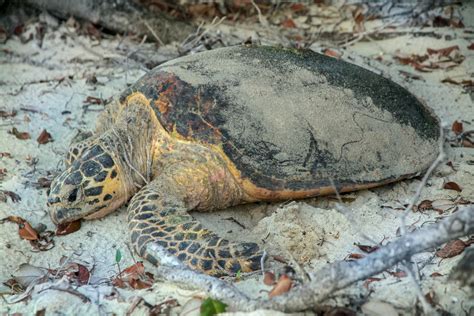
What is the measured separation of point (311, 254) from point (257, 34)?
116 inches

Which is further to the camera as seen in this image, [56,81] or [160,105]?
[56,81]

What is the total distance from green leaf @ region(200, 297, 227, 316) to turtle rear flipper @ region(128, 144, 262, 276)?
0.68m

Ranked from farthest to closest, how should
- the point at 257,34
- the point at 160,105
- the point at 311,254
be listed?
the point at 257,34 < the point at 160,105 < the point at 311,254

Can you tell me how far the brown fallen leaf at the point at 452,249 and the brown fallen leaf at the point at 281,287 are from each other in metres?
0.86

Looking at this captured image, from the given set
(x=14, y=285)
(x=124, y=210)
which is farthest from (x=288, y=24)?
(x=14, y=285)

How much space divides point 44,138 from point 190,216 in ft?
5.23

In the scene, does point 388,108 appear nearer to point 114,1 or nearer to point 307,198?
point 307,198

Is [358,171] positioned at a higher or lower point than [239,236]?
higher

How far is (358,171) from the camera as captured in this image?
3648 mm

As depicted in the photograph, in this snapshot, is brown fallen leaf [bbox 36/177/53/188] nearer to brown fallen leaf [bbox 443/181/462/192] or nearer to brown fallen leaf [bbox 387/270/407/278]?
brown fallen leaf [bbox 387/270/407/278]

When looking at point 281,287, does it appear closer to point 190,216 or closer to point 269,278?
point 269,278

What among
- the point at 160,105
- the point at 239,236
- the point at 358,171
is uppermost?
the point at 160,105

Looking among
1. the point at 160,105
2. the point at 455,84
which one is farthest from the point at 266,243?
the point at 455,84

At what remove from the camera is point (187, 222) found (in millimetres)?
3350
